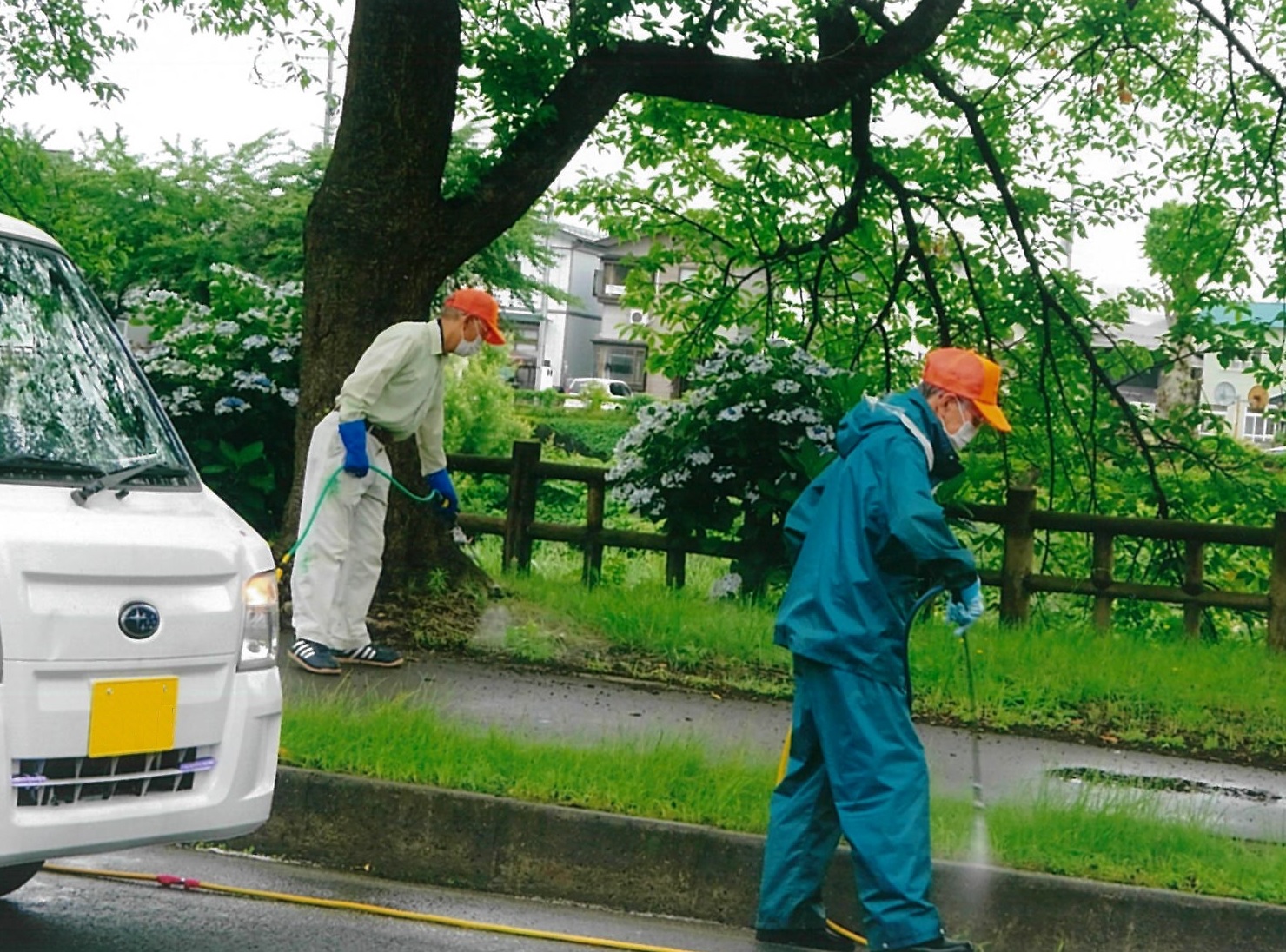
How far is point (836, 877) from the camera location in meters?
6.01

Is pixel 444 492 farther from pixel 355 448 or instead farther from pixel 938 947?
pixel 938 947

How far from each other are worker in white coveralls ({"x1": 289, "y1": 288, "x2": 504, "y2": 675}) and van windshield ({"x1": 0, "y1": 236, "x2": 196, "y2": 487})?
3144 mm

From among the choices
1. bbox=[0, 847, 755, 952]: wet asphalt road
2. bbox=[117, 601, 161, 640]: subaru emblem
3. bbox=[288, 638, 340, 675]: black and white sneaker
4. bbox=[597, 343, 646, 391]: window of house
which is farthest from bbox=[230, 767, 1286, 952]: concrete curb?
bbox=[597, 343, 646, 391]: window of house

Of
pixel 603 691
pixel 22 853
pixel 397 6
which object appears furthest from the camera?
pixel 397 6

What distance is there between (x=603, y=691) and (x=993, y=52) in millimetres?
8394

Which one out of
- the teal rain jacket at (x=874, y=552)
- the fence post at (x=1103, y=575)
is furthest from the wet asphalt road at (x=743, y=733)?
the fence post at (x=1103, y=575)

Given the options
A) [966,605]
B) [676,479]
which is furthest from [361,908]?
[676,479]

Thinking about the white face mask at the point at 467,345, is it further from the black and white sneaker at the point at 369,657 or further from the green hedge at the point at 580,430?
the green hedge at the point at 580,430

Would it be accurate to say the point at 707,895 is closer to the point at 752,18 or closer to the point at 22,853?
the point at 22,853

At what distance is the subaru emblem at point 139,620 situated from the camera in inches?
171

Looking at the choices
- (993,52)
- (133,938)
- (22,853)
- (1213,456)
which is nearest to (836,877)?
(133,938)

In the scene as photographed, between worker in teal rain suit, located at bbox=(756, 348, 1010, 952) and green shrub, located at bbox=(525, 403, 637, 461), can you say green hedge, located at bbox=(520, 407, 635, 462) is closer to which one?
green shrub, located at bbox=(525, 403, 637, 461)

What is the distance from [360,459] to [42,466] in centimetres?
386

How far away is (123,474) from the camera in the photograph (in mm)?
4727
